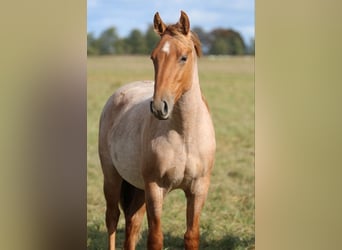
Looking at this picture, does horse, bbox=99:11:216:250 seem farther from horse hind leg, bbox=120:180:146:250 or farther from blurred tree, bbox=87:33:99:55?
blurred tree, bbox=87:33:99:55

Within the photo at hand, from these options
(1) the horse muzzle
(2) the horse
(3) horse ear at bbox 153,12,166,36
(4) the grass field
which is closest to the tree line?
(4) the grass field

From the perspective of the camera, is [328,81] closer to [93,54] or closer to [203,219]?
[203,219]

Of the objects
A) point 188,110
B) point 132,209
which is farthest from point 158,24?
point 132,209

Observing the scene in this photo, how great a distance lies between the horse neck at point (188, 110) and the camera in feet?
8.01

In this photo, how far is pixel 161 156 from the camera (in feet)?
8.06

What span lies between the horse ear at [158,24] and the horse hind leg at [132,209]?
0.93 m

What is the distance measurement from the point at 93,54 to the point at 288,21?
3.25m

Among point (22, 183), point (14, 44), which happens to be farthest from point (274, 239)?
point (14, 44)

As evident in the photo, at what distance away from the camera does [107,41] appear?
6.09 m

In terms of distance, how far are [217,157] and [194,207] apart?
8.37 feet

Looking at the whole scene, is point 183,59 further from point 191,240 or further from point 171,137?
point 191,240

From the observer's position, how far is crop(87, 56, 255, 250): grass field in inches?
131

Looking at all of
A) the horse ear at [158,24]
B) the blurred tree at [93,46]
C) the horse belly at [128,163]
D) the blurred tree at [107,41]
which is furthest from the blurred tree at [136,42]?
the horse ear at [158,24]

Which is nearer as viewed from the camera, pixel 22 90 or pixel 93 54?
pixel 22 90
